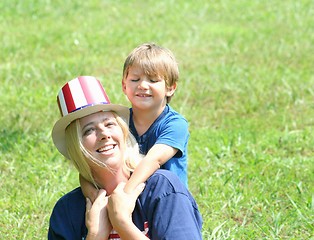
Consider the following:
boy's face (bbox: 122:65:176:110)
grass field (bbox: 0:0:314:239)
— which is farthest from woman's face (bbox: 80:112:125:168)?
grass field (bbox: 0:0:314:239)

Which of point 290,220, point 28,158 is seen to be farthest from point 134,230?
point 28,158

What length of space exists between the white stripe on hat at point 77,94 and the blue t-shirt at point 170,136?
741 mm

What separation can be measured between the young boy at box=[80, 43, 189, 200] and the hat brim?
1.91 feet

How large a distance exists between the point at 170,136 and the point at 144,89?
335mm

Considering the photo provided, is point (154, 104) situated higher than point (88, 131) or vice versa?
point (88, 131)

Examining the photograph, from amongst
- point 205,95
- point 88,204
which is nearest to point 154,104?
point 88,204

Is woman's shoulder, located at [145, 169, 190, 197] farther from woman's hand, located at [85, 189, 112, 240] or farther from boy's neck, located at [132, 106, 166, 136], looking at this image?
boy's neck, located at [132, 106, 166, 136]

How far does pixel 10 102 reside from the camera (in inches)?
324

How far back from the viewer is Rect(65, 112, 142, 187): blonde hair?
406 centimetres

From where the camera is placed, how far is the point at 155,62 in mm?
4914

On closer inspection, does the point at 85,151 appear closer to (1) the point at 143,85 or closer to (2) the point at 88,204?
(2) the point at 88,204

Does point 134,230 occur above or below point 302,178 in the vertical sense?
above

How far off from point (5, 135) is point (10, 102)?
947mm

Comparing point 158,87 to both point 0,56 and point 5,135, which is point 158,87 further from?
point 0,56
